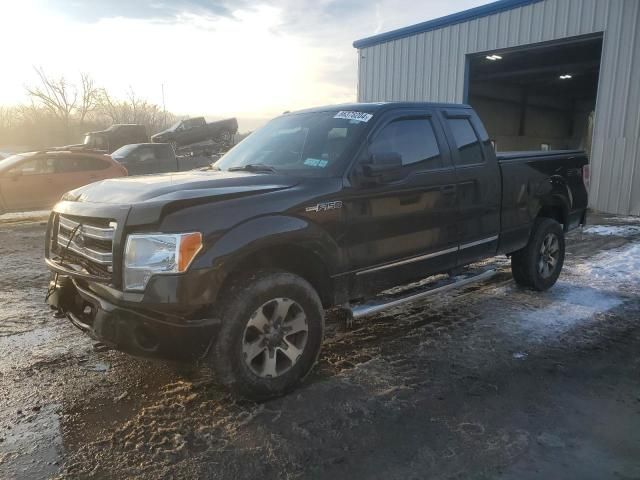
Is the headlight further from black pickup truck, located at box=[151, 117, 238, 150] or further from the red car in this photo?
black pickup truck, located at box=[151, 117, 238, 150]

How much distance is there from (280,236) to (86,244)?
1292 mm

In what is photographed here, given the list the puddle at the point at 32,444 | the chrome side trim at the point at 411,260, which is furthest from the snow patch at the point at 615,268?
the puddle at the point at 32,444

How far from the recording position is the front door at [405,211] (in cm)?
386

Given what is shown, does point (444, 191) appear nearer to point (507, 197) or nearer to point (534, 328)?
point (507, 197)

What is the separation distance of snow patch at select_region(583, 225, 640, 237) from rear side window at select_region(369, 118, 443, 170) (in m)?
7.08

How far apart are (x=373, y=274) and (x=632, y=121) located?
37.0 ft

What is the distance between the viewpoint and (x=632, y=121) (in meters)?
12.2

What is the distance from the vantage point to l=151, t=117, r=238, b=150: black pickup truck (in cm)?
2641

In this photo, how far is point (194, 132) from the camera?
27.0m

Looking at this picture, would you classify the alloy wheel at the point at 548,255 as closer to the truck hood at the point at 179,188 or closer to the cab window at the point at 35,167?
the truck hood at the point at 179,188

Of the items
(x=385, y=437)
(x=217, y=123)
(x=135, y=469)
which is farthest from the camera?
(x=217, y=123)

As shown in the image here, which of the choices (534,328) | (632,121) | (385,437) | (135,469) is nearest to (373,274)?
(385,437)

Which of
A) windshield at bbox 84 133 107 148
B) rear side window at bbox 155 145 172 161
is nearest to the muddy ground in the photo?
rear side window at bbox 155 145 172 161

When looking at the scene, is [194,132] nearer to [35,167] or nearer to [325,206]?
[35,167]
